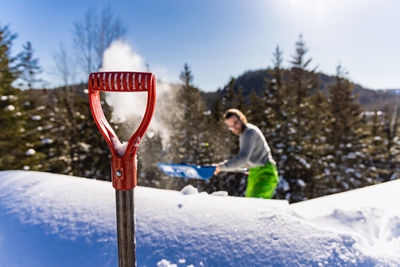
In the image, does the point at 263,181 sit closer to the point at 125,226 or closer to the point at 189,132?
the point at 125,226

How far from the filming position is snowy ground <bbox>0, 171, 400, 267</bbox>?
3.87 ft

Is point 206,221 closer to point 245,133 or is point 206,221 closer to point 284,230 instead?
point 284,230

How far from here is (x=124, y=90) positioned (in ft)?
3.04

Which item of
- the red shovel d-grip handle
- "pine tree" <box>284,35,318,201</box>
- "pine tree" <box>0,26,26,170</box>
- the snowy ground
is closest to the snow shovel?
the red shovel d-grip handle

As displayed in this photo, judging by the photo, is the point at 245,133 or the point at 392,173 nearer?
the point at 245,133

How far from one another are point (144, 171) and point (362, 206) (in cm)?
1382

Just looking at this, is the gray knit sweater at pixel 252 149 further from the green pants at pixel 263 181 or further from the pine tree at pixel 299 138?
the pine tree at pixel 299 138

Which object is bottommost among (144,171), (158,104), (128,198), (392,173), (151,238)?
(392,173)

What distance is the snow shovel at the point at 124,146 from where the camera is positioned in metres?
0.90

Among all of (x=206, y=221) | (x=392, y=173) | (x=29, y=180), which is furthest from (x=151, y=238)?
(x=392, y=173)

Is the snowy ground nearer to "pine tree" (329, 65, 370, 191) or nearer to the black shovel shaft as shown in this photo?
the black shovel shaft

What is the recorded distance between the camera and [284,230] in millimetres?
1314

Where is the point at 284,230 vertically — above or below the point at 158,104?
below

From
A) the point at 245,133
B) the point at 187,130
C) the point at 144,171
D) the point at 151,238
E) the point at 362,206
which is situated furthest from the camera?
the point at 187,130
